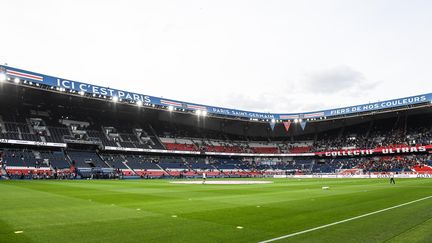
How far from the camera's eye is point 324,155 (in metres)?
82.9

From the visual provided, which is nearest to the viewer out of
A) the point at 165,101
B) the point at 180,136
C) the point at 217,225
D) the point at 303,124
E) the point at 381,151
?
the point at 217,225

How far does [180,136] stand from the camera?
278 feet

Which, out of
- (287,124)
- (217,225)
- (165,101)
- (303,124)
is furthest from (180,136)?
(217,225)

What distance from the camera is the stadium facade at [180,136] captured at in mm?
57625

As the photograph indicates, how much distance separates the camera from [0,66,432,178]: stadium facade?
57625 mm

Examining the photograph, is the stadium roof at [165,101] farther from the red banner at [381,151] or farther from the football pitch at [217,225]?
the football pitch at [217,225]

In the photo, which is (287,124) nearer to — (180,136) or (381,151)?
(381,151)

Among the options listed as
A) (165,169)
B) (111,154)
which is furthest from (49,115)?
(165,169)

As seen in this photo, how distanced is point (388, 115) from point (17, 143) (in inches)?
3260

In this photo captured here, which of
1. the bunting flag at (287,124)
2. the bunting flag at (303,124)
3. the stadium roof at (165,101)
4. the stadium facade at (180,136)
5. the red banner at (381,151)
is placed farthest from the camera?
the bunting flag at (303,124)

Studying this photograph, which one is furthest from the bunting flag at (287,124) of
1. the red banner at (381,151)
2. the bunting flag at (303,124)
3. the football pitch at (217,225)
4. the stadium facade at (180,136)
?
the football pitch at (217,225)

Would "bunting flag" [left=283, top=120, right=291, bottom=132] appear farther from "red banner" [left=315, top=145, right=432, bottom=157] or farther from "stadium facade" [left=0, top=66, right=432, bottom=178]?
"red banner" [left=315, top=145, right=432, bottom=157]

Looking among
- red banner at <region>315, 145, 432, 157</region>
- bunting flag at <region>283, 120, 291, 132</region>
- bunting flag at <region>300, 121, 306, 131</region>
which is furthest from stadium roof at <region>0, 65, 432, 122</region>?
red banner at <region>315, 145, 432, 157</region>

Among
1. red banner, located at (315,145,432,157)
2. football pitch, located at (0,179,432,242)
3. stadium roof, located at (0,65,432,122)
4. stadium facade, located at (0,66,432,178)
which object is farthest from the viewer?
red banner, located at (315,145,432,157)
